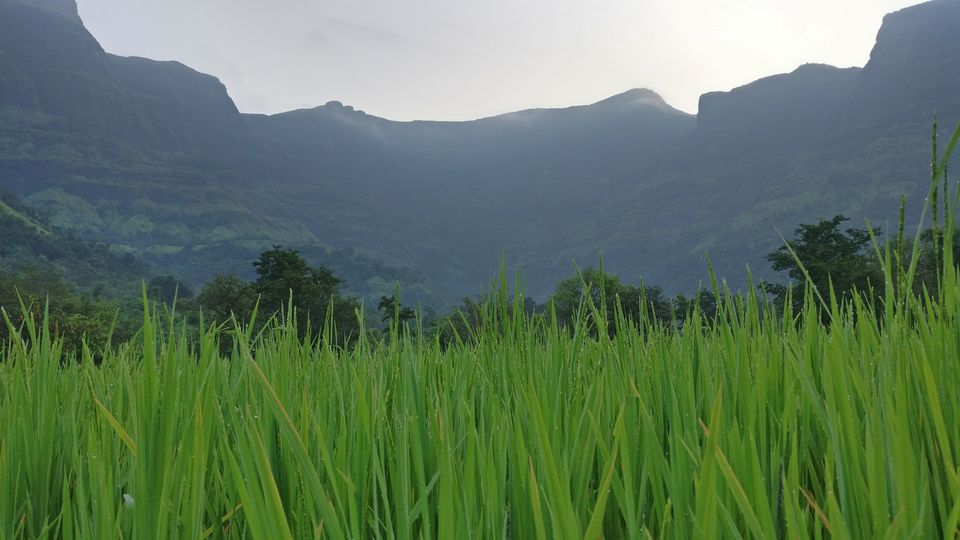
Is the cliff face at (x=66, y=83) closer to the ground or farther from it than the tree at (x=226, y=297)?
farther from it

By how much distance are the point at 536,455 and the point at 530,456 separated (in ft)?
0.71

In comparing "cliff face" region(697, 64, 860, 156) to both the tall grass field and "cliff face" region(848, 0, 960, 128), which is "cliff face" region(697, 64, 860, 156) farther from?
the tall grass field

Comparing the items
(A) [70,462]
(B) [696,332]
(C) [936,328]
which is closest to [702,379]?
(B) [696,332]

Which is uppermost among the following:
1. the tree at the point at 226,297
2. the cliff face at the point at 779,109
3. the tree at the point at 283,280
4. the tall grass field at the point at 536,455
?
the cliff face at the point at 779,109

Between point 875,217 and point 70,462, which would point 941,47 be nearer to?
point 875,217

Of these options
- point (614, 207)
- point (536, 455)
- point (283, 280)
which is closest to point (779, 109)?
point (614, 207)

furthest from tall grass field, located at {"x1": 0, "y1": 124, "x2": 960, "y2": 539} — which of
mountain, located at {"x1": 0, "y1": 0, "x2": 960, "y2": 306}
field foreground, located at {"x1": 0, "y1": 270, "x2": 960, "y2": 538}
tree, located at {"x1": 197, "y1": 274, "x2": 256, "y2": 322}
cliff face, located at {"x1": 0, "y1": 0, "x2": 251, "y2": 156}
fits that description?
cliff face, located at {"x1": 0, "y1": 0, "x2": 251, "y2": 156}

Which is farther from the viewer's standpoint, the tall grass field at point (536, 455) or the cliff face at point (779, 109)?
the cliff face at point (779, 109)

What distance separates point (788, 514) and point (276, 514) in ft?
1.61

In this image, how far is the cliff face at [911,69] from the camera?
156375 mm

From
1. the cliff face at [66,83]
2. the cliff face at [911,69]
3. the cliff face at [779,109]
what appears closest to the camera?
the cliff face at [911,69]

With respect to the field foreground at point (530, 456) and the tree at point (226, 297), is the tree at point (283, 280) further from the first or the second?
the field foreground at point (530, 456)

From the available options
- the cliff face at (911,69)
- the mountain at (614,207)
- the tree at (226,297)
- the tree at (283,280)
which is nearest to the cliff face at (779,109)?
the mountain at (614,207)

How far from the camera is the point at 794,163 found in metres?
172
